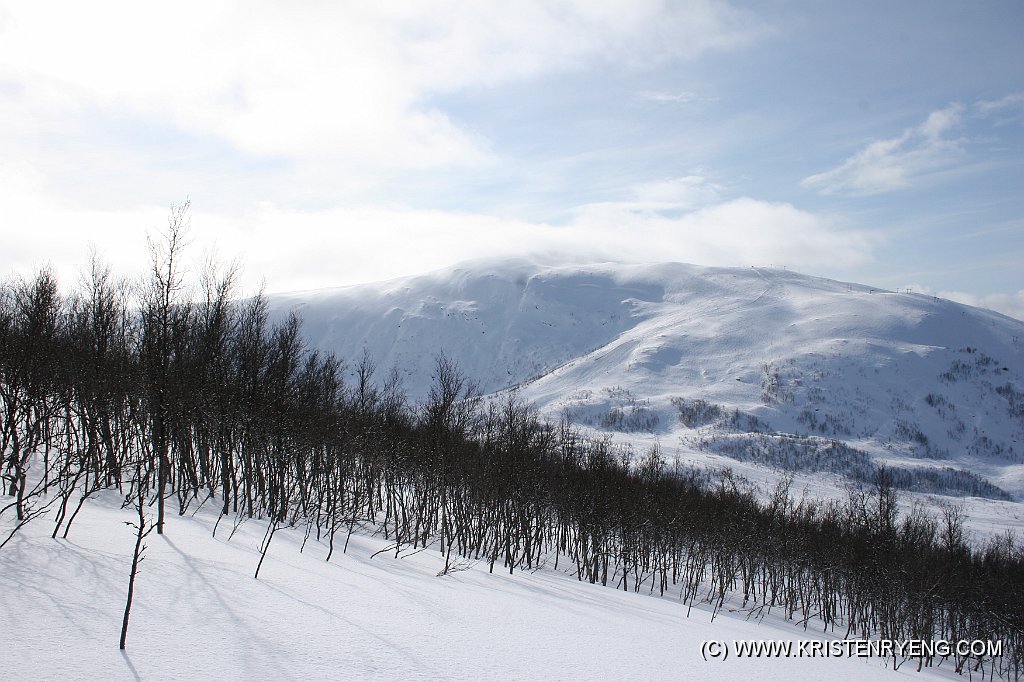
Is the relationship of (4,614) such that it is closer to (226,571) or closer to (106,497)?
(226,571)

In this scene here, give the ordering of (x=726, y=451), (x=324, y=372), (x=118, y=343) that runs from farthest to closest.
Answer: (x=726, y=451), (x=324, y=372), (x=118, y=343)

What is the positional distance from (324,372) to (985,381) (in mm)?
209666

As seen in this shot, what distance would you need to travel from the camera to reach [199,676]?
5875 mm

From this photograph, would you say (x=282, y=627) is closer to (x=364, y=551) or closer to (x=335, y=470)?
(x=364, y=551)

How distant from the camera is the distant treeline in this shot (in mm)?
17219

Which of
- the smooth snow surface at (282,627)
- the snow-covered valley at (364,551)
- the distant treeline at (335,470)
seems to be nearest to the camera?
the smooth snow surface at (282,627)

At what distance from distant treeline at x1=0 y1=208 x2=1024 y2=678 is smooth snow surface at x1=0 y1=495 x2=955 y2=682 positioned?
1.07 meters

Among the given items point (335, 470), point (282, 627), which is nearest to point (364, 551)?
point (282, 627)

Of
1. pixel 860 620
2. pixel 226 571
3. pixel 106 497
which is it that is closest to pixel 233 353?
pixel 106 497

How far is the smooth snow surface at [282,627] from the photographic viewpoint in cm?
617

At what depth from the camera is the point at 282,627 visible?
760cm

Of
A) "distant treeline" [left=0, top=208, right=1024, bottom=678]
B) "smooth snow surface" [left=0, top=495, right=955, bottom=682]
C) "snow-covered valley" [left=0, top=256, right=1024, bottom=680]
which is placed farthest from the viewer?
"distant treeline" [left=0, top=208, right=1024, bottom=678]

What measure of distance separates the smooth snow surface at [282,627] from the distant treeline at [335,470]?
3.52 ft

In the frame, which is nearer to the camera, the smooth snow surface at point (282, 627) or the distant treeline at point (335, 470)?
the smooth snow surface at point (282, 627)
